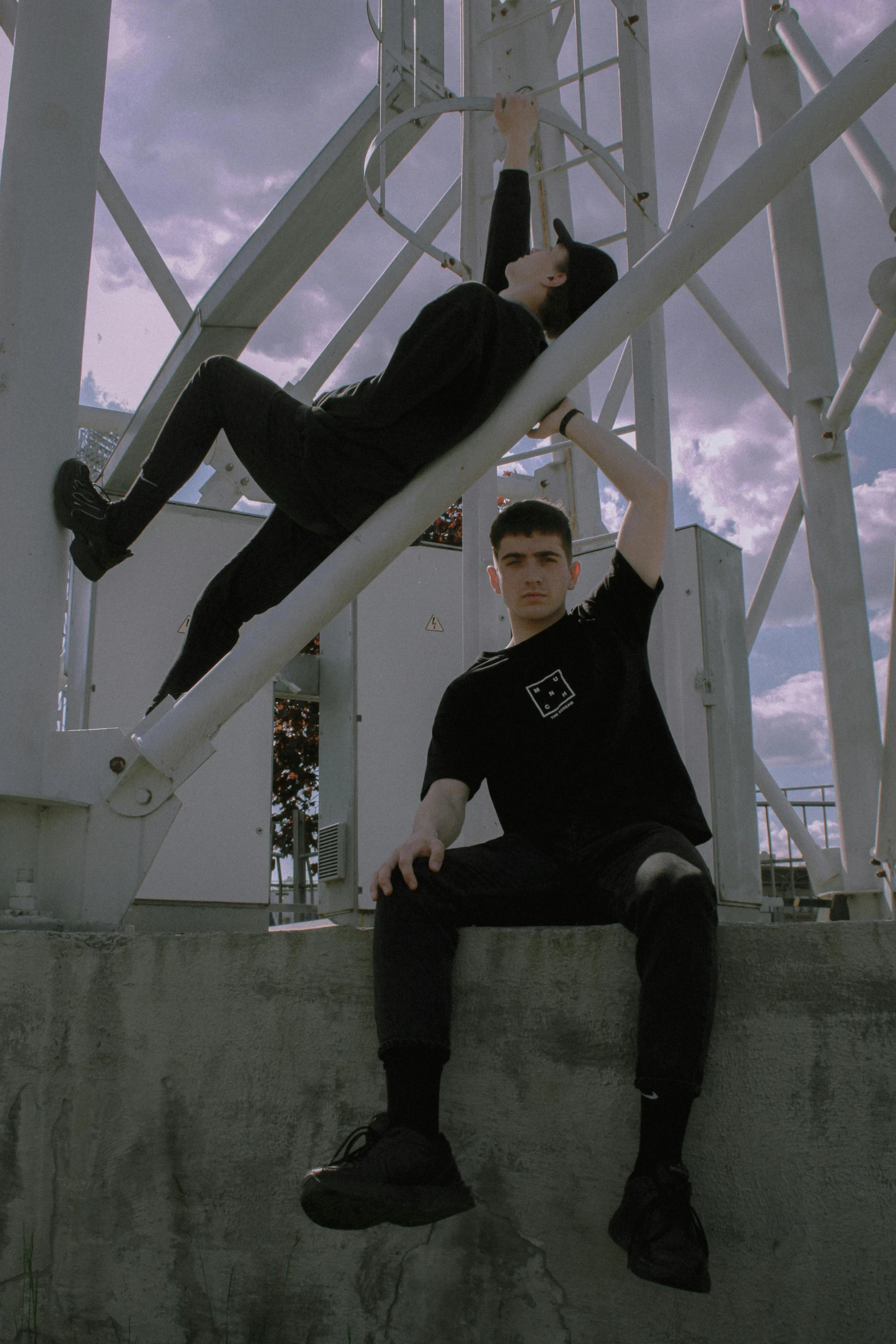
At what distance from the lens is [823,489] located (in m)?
5.16

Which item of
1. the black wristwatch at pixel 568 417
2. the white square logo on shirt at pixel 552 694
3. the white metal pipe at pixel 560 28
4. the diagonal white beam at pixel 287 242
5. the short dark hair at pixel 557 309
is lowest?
the white square logo on shirt at pixel 552 694

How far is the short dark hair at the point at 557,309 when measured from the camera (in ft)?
9.85

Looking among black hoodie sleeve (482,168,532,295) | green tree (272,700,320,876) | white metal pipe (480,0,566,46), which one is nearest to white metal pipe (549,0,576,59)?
white metal pipe (480,0,566,46)

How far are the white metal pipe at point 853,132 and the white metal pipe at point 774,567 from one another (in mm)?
1998

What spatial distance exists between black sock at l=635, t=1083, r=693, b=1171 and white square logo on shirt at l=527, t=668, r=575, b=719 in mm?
868

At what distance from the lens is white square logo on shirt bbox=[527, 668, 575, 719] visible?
2361mm

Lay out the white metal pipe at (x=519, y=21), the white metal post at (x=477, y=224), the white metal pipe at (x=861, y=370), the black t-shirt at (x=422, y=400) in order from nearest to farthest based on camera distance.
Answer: the black t-shirt at (x=422, y=400), the white metal pipe at (x=861, y=370), the white metal post at (x=477, y=224), the white metal pipe at (x=519, y=21)

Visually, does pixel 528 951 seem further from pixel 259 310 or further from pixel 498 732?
pixel 259 310

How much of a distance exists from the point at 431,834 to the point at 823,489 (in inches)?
147

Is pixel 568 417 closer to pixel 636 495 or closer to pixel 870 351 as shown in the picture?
pixel 636 495

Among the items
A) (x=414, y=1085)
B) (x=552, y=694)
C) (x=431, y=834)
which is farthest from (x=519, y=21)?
(x=414, y=1085)

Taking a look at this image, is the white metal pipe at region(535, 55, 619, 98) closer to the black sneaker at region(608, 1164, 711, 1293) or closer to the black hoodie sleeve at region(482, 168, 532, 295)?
the black hoodie sleeve at region(482, 168, 532, 295)

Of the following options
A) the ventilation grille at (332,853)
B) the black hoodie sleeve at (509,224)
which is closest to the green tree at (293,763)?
the ventilation grille at (332,853)

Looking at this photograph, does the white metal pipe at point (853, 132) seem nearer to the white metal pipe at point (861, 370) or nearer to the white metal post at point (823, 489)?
the white metal post at point (823, 489)
